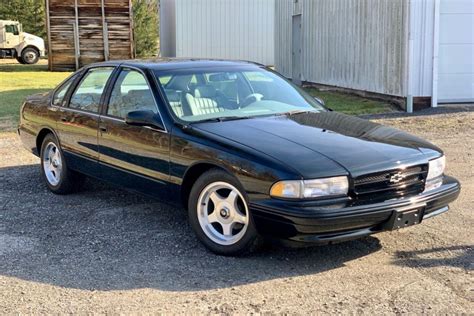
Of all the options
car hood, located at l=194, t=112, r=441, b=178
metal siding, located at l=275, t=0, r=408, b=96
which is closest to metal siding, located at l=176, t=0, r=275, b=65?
metal siding, located at l=275, t=0, r=408, b=96

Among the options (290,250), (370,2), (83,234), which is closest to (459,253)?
(290,250)

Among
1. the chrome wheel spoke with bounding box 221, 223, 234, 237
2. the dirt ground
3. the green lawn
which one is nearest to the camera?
the dirt ground

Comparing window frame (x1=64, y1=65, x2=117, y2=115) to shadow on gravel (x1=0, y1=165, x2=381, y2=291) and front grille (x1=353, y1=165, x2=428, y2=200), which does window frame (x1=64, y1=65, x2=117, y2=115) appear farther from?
front grille (x1=353, y1=165, x2=428, y2=200)

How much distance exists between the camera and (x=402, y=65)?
13086mm

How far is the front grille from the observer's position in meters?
4.21

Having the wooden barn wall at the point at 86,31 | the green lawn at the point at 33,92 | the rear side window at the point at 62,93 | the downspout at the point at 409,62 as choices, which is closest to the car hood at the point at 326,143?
the rear side window at the point at 62,93

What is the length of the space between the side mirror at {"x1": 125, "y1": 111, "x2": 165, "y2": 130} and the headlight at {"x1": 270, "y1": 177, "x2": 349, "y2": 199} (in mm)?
1374

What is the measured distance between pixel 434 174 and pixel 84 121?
337cm

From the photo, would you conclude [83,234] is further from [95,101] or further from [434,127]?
[434,127]

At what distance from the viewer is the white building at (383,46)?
12844 mm

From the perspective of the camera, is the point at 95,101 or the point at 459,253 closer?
the point at 459,253

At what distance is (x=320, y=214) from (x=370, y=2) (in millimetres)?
11434

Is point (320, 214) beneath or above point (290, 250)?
above

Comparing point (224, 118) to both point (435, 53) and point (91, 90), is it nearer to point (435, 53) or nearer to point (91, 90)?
point (91, 90)
